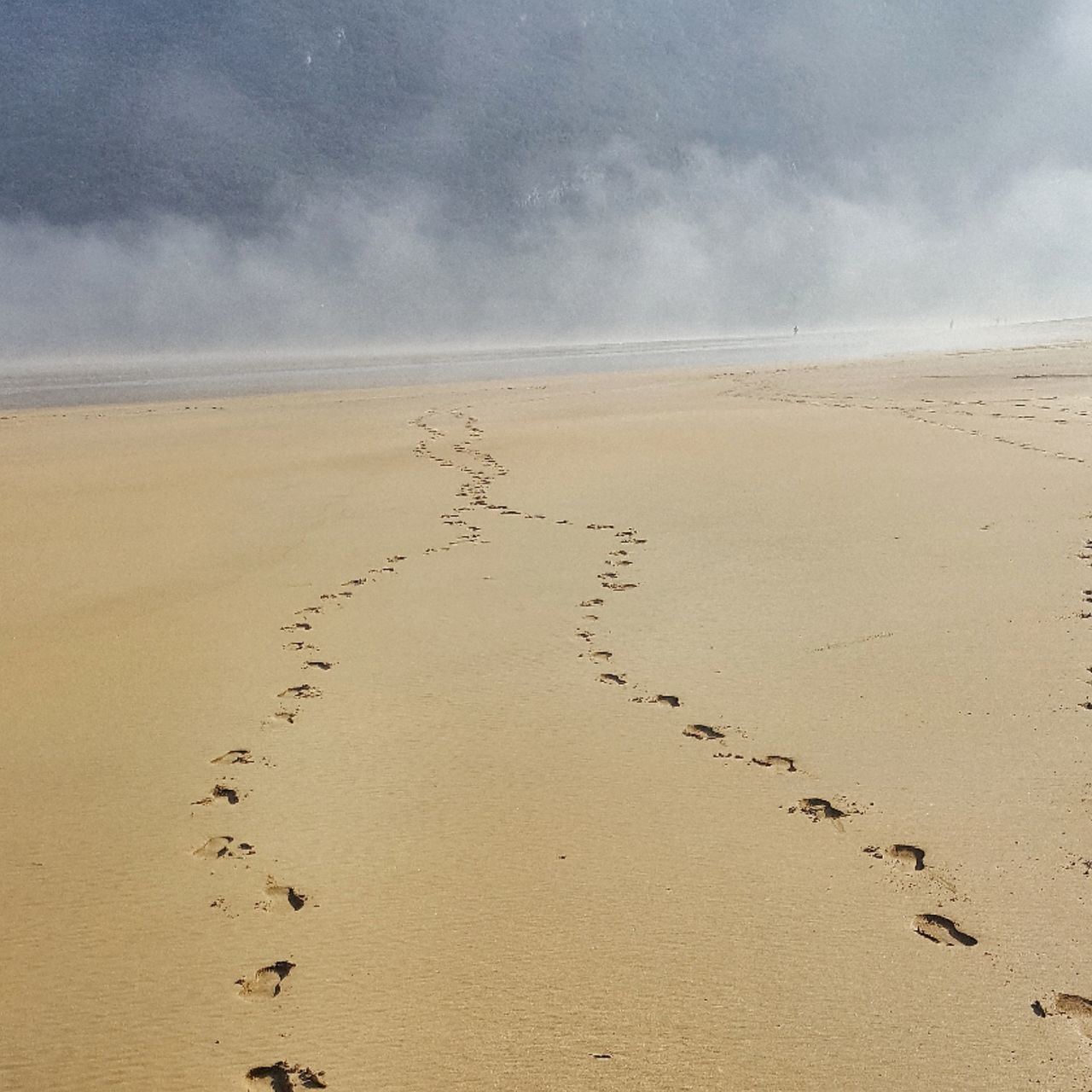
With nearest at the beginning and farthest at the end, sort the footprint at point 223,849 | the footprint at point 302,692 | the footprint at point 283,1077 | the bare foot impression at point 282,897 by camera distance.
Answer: the footprint at point 283,1077, the bare foot impression at point 282,897, the footprint at point 223,849, the footprint at point 302,692

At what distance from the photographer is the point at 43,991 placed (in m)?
2.43

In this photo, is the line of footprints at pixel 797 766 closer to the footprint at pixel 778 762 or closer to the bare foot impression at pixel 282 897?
the footprint at pixel 778 762

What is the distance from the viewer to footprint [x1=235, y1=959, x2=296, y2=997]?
2.35 meters

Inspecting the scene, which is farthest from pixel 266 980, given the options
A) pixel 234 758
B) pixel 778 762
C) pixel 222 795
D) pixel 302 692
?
pixel 302 692

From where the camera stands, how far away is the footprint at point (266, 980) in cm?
235

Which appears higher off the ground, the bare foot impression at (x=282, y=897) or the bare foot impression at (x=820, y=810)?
the bare foot impression at (x=820, y=810)

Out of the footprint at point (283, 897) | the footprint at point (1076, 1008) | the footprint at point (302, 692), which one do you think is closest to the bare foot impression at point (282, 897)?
the footprint at point (283, 897)

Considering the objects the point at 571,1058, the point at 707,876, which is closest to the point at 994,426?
the point at 707,876

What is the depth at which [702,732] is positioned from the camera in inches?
145

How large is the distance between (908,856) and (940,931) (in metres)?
0.35

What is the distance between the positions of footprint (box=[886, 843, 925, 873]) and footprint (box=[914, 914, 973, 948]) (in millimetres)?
223

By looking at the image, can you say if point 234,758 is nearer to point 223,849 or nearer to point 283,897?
point 223,849

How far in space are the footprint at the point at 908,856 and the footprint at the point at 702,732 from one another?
0.89 m

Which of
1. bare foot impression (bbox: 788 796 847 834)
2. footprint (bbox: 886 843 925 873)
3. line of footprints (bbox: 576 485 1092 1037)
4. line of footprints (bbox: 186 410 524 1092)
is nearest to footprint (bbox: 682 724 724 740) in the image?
line of footprints (bbox: 576 485 1092 1037)
